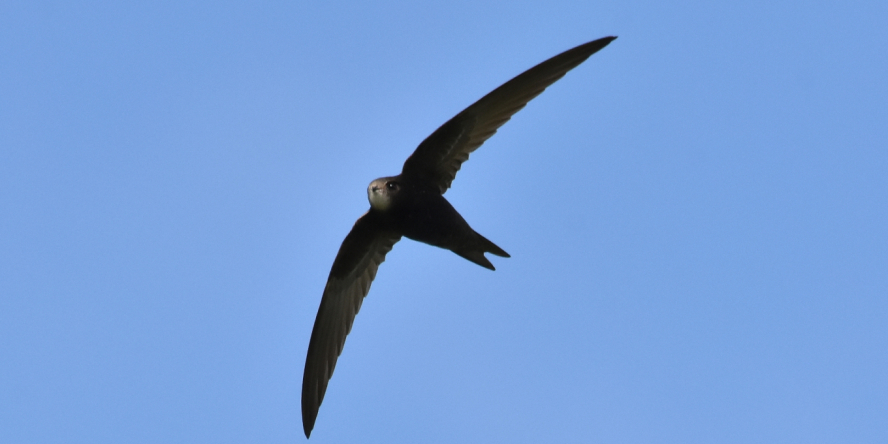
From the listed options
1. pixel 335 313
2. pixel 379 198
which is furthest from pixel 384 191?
pixel 335 313

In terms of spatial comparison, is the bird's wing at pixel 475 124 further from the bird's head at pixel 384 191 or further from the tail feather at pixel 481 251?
the tail feather at pixel 481 251

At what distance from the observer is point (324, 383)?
34.9 feet

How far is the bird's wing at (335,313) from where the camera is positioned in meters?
10.5

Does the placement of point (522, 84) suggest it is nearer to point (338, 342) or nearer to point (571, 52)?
point (571, 52)

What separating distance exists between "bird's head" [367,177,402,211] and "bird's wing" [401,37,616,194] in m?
0.28

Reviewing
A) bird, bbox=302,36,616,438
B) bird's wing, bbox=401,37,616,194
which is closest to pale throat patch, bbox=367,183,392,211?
bird, bbox=302,36,616,438

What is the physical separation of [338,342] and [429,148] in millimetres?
2333

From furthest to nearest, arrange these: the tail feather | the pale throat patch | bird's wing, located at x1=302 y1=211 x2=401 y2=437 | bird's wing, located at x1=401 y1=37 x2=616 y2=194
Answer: bird's wing, located at x1=302 y1=211 x2=401 y2=437 → the tail feather → the pale throat patch → bird's wing, located at x1=401 y1=37 x2=616 y2=194

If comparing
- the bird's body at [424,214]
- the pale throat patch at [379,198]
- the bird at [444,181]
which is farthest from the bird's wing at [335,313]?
the pale throat patch at [379,198]

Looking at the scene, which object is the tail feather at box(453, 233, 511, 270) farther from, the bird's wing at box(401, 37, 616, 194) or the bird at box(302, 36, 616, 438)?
the bird's wing at box(401, 37, 616, 194)

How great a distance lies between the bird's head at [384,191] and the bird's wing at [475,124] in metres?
0.28

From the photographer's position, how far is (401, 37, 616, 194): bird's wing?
30.3 ft

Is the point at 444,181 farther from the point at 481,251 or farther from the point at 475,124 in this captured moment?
the point at 481,251

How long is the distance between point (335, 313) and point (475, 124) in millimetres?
2485
